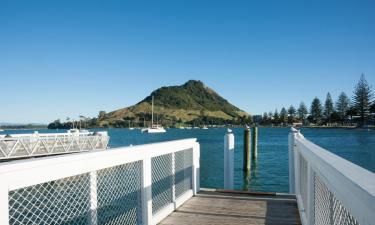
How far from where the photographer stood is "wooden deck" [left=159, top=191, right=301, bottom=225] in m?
5.47

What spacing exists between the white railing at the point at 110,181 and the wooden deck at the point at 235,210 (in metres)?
0.23

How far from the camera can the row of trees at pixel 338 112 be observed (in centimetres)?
9906

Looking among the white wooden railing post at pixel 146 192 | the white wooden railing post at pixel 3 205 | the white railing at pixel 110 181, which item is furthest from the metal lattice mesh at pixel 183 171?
the white wooden railing post at pixel 3 205

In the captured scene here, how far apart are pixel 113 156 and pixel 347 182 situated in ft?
8.67

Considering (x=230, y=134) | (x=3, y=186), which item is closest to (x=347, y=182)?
(x=3, y=186)

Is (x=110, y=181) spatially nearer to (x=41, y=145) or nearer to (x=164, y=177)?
(x=164, y=177)

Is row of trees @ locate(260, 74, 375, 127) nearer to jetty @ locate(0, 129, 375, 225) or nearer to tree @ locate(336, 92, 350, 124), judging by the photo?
tree @ locate(336, 92, 350, 124)

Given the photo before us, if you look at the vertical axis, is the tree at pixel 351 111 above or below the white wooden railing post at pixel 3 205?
above

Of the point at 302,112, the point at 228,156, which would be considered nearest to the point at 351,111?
the point at 302,112

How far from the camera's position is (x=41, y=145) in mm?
19625

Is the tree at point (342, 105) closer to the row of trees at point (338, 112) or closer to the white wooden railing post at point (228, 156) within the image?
the row of trees at point (338, 112)

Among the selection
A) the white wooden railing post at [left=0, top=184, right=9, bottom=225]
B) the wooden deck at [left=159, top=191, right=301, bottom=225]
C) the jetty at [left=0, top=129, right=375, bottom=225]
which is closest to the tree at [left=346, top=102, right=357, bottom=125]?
the jetty at [left=0, top=129, right=375, bottom=225]

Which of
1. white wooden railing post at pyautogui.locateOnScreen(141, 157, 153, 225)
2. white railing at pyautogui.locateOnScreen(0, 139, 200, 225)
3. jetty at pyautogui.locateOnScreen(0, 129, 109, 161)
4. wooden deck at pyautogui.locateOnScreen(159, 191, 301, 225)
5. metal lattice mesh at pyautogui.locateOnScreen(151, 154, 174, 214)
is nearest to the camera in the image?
white railing at pyautogui.locateOnScreen(0, 139, 200, 225)

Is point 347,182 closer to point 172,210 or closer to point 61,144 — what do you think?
point 172,210
